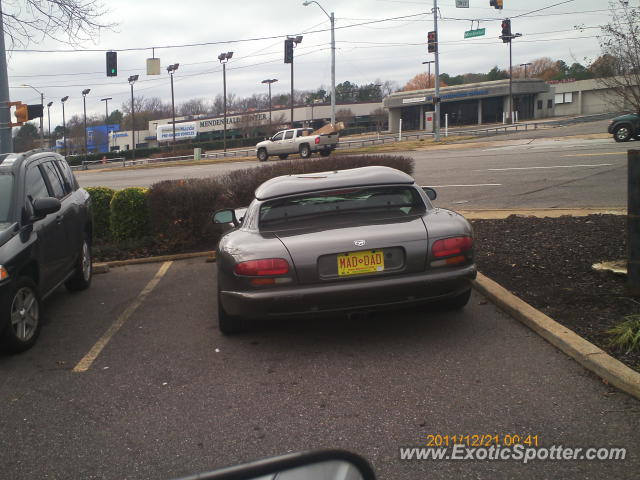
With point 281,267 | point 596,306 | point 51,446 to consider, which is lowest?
point 51,446

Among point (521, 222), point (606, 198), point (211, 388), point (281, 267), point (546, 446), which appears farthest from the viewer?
point (606, 198)

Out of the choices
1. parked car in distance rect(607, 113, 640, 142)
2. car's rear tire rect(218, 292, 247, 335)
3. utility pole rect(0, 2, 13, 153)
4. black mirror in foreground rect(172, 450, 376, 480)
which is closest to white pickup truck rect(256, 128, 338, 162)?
parked car in distance rect(607, 113, 640, 142)

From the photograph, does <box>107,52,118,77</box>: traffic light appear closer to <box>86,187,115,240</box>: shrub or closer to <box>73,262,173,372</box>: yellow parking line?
<box>86,187,115,240</box>: shrub

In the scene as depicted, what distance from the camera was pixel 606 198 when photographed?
38.4 ft

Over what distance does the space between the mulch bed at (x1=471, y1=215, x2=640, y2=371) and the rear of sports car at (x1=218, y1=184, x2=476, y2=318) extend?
3.41 ft

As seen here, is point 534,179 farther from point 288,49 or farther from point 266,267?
point 288,49

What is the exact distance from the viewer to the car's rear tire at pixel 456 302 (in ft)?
17.7

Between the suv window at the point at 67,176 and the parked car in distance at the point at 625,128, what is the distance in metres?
22.4

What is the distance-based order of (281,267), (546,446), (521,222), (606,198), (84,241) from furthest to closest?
1. (606,198)
2. (521,222)
3. (84,241)
4. (281,267)
5. (546,446)

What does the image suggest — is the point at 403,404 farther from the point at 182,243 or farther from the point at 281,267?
the point at 182,243

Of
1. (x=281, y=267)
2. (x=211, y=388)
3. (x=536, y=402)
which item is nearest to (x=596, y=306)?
(x=536, y=402)

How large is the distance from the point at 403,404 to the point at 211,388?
136 centimetres

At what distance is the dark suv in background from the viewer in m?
5.07
